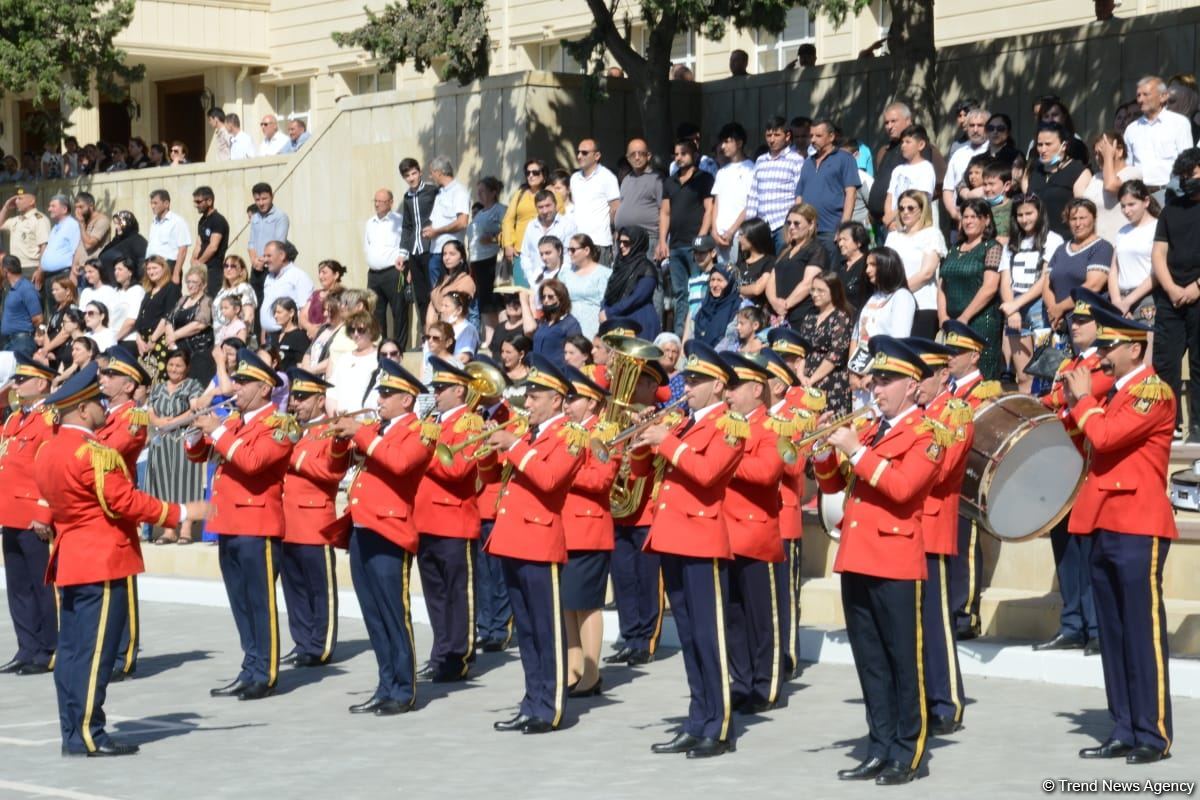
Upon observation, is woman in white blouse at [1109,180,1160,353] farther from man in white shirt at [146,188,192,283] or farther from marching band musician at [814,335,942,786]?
man in white shirt at [146,188,192,283]

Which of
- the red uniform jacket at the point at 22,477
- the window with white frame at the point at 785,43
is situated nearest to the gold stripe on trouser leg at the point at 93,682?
the red uniform jacket at the point at 22,477

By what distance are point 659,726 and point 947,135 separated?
31.6 feet

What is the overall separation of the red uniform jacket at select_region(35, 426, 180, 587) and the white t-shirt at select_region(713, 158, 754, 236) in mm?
7795

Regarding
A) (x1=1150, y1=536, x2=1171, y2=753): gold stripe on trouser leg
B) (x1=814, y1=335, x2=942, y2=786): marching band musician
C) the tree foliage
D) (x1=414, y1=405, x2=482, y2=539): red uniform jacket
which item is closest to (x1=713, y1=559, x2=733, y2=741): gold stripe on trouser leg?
(x1=814, y1=335, x2=942, y2=786): marching band musician

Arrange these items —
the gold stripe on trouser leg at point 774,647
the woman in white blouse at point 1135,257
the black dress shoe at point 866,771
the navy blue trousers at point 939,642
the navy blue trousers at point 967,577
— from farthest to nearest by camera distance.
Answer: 1. the woman in white blouse at point 1135,257
2. the navy blue trousers at point 967,577
3. the gold stripe on trouser leg at point 774,647
4. the navy blue trousers at point 939,642
5. the black dress shoe at point 866,771

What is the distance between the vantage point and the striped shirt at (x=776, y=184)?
663 inches

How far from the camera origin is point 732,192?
17328 mm

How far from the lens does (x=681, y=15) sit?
743 inches

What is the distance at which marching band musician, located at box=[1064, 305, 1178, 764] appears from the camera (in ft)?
30.9

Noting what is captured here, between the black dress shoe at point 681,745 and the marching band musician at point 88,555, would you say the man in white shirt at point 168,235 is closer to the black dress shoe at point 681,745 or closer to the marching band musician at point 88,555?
the marching band musician at point 88,555

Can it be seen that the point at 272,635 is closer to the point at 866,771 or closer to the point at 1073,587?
the point at 866,771

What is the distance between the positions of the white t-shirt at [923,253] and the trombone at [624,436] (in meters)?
4.15

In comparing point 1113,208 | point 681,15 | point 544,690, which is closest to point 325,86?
point 681,15

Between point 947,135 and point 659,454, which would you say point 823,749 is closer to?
point 659,454
